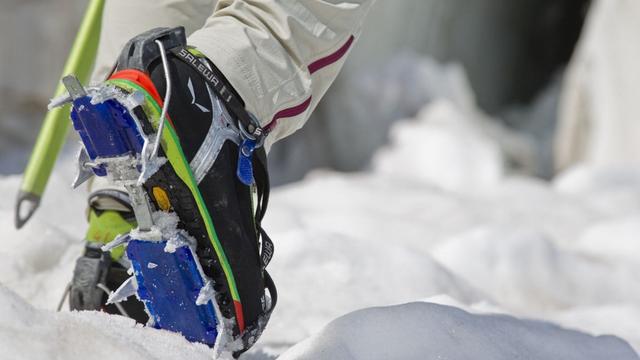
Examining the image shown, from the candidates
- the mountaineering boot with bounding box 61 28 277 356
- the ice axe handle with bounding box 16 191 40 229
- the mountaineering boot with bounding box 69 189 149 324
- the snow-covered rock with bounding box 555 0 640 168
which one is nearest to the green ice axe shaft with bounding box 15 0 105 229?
the ice axe handle with bounding box 16 191 40 229

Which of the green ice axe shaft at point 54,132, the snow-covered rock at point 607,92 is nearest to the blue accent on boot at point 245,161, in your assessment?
the green ice axe shaft at point 54,132

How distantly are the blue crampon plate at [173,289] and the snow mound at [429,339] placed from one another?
0.07m

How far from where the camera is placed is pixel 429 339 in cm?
69

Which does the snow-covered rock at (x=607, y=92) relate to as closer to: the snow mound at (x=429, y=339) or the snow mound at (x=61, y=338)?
the snow mound at (x=429, y=339)

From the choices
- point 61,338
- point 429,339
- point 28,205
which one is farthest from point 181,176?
point 28,205

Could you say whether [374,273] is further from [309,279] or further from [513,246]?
[513,246]

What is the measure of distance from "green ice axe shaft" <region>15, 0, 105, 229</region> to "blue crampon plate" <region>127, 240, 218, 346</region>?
1.38ft

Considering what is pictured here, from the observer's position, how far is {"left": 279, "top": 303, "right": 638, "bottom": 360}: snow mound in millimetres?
664

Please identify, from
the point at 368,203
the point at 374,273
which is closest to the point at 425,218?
the point at 368,203

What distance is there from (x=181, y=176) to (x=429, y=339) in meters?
0.23

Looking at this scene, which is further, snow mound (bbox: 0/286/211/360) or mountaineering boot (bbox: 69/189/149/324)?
mountaineering boot (bbox: 69/189/149/324)

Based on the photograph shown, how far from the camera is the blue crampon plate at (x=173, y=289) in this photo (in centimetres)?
62

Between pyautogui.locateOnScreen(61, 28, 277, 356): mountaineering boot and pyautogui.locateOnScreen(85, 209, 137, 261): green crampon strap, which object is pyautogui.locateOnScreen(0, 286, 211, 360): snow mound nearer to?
pyautogui.locateOnScreen(61, 28, 277, 356): mountaineering boot

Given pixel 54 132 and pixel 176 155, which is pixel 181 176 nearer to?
pixel 176 155
